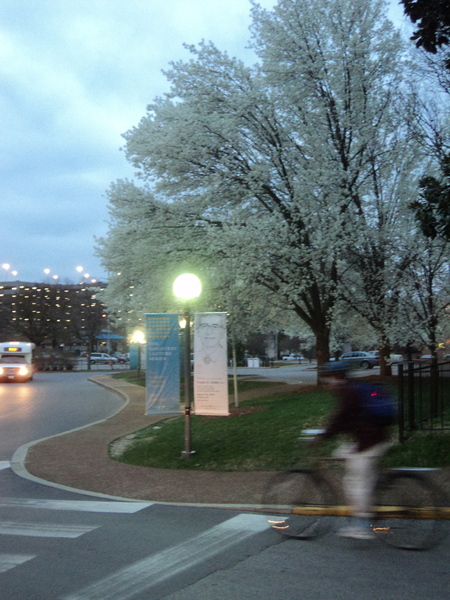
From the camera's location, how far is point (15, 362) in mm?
40531

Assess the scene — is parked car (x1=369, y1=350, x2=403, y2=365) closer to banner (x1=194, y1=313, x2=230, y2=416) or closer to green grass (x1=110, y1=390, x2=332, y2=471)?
green grass (x1=110, y1=390, x2=332, y2=471)

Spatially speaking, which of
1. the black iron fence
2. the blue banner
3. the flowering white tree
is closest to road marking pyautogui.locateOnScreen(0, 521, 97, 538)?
the black iron fence

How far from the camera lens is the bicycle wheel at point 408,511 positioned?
5449 millimetres

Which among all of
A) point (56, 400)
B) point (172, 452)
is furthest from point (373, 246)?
point (56, 400)

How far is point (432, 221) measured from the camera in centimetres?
997

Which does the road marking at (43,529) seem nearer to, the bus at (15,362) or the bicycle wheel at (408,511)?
the bicycle wheel at (408,511)

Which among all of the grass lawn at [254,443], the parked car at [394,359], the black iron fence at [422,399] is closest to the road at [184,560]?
the grass lawn at [254,443]

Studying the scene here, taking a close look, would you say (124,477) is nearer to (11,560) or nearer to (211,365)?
(11,560)

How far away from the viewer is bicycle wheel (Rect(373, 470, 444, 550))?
545cm

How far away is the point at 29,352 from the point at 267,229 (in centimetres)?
2935

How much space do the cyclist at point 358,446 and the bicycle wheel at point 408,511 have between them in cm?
13

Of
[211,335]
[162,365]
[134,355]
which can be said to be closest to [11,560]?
[162,365]

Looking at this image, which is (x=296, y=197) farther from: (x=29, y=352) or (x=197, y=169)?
(x=29, y=352)

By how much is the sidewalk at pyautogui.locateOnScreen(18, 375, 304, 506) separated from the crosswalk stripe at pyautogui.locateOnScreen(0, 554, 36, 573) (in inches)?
106
